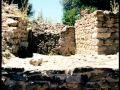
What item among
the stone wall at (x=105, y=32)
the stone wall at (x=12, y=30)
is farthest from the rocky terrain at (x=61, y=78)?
the stone wall at (x=105, y=32)

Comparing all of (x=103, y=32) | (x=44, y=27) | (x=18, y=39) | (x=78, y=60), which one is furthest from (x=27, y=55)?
(x=44, y=27)

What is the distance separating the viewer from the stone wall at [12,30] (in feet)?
21.3

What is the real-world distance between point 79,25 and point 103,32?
2.23 m

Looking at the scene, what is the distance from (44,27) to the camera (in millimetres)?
11836

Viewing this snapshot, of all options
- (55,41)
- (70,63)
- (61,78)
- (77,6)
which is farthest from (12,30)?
(77,6)

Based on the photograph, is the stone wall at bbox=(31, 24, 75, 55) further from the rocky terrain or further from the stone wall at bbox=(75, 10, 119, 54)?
the rocky terrain

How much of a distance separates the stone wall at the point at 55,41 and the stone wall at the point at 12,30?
3.30 meters

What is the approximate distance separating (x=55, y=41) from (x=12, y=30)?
4747mm

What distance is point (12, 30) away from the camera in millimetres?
6648

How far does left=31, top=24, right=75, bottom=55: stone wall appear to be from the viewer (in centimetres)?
1110

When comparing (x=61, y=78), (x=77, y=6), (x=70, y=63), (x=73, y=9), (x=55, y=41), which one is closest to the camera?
(x=61, y=78)

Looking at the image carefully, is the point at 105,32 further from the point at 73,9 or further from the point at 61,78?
the point at 73,9

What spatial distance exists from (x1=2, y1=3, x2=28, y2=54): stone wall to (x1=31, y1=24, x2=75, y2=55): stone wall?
330cm

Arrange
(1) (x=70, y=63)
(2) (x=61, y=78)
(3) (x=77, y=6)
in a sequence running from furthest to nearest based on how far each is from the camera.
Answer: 1. (3) (x=77, y=6)
2. (1) (x=70, y=63)
3. (2) (x=61, y=78)
